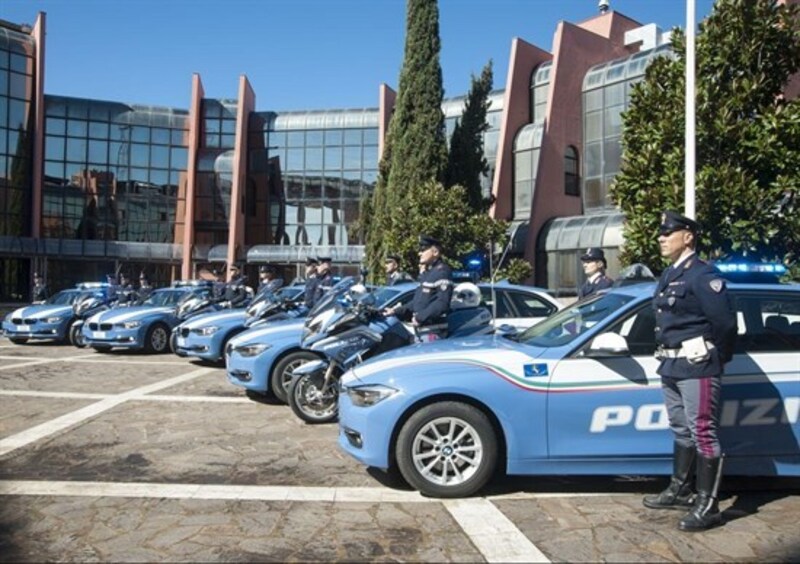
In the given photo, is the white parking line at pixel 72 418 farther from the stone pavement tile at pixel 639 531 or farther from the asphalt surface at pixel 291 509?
the stone pavement tile at pixel 639 531

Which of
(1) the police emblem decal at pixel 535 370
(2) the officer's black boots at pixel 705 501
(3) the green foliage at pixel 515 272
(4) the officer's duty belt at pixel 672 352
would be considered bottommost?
(2) the officer's black boots at pixel 705 501

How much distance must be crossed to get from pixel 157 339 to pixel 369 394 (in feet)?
34.5

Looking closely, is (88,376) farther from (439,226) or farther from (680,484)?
(680,484)

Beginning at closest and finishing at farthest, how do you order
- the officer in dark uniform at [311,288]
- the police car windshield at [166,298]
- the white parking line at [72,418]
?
the white parking line at [72,418], the officer in dark uniform at [311,288], the police car windshield at [166,298]

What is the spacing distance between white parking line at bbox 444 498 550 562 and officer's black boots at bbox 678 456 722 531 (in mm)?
1048

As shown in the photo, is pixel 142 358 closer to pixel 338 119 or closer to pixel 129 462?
pixel 129 462

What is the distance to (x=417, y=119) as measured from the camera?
60.9ft

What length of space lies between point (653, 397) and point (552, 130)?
21.7 meters

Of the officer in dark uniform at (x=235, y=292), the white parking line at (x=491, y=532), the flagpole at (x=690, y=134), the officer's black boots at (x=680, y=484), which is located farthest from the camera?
the officer in dark uniform at (x=235, y=292)

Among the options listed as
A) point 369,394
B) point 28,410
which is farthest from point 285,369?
point 369,394

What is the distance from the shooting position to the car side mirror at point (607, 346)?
440cm

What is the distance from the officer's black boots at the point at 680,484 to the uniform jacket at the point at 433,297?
2934 millimetres

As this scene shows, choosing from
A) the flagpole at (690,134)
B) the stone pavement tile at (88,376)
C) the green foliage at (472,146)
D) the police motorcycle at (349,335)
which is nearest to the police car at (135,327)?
the stone pavement tile at (88,376)

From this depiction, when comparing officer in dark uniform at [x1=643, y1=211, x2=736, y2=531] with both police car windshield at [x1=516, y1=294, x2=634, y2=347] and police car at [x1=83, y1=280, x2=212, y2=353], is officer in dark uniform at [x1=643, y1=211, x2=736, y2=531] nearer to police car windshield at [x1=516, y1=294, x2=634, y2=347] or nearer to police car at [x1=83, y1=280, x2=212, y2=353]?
police car windshield at [x1=516, y1=294, x2=634, y2=347]
